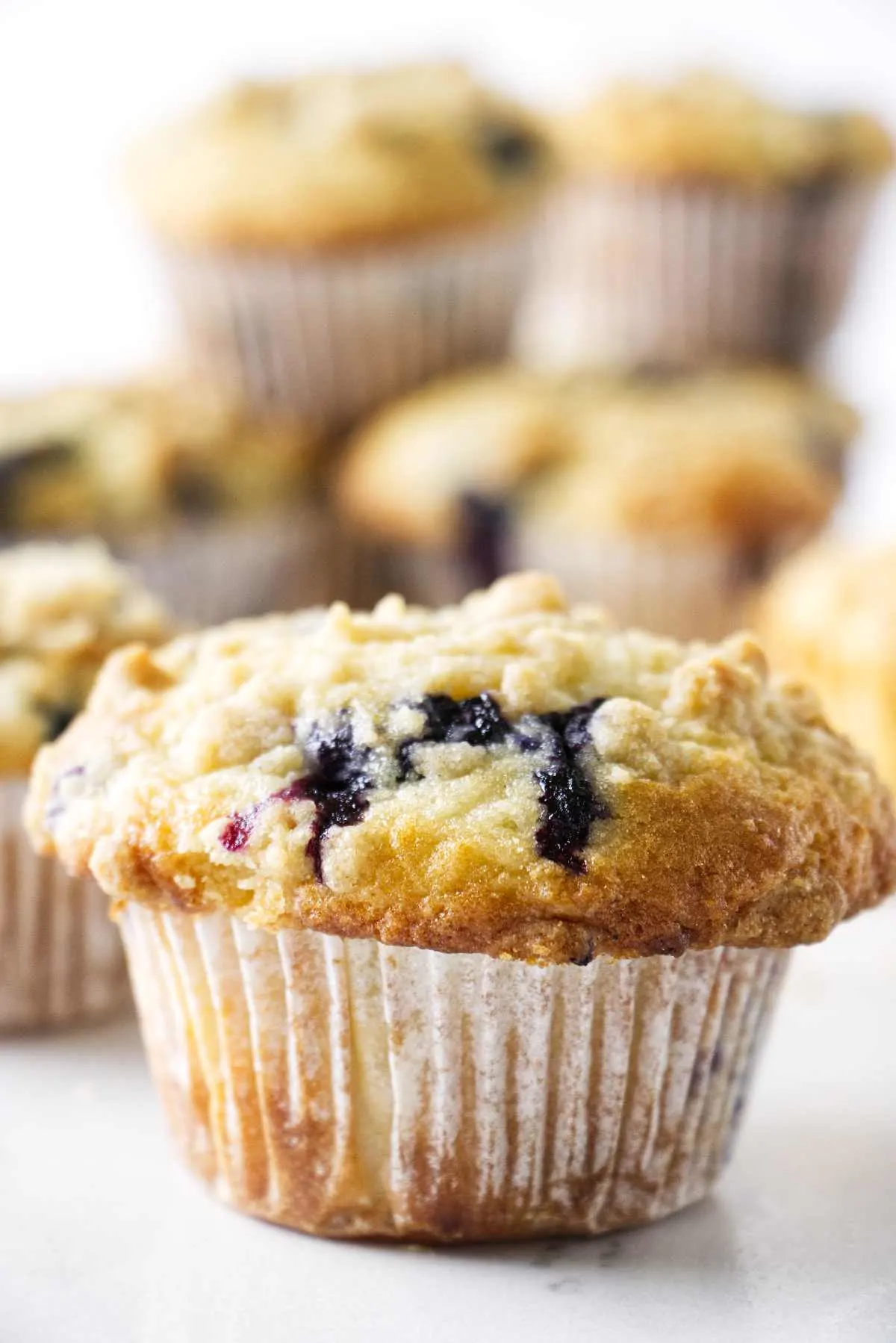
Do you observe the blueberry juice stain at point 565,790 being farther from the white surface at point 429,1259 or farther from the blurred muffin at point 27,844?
the blurred muffin at point 27,844

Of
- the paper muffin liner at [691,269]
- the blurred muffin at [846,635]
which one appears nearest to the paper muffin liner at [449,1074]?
the blurred muffin at [846,635]

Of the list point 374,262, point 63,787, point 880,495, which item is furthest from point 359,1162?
point 880,495

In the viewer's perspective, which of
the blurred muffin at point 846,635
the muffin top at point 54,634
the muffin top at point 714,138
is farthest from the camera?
the muffin top at point 714,138

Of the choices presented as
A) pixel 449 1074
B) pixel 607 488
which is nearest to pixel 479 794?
pixel 449 1074

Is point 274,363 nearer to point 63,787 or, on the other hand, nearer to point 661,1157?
point 63,787

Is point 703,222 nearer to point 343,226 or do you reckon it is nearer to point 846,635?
point 343,226
